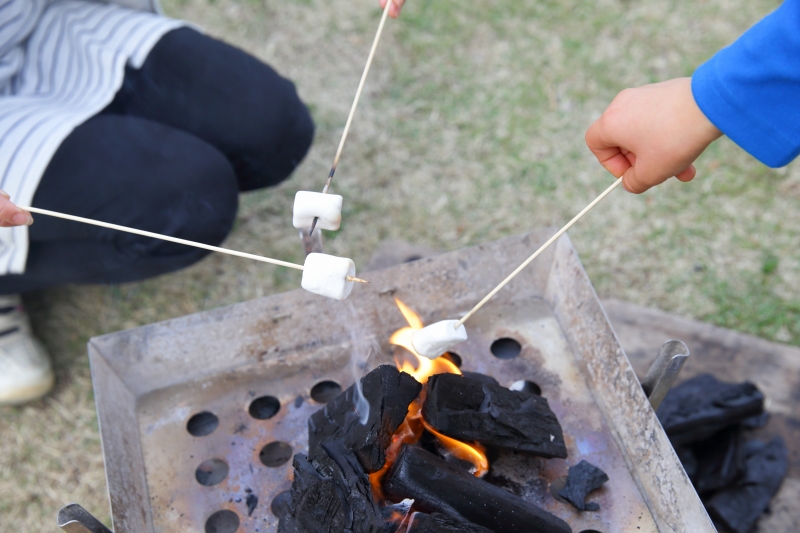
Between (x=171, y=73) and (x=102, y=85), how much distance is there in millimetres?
237

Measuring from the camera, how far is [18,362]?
7.94 ft

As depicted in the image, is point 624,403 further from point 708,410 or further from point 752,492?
point 752,492

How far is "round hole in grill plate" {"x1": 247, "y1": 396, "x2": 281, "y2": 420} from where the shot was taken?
1.67m

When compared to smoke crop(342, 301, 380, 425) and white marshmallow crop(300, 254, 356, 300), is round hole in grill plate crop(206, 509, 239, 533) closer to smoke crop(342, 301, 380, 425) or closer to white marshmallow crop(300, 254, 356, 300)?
smoke crop(342, 301, 380, 425)

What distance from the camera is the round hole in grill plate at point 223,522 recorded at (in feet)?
4.79

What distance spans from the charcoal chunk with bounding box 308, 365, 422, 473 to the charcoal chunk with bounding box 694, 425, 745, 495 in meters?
1.04

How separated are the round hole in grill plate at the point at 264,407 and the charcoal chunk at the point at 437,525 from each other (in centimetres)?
54

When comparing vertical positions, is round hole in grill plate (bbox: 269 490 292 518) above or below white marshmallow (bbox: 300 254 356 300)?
below

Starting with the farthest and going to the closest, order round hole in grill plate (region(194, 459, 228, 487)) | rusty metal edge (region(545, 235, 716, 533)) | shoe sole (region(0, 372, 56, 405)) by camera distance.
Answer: shoe sole (region(0, 372, 56, 405)) < round hole in grill plate (region(194, 459, 228, 487)) < rusty metal edge (region(545, 235, 716, 533))

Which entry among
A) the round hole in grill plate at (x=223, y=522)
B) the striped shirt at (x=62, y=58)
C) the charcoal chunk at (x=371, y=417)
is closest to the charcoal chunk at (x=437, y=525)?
the charcoal chunk at (x=371, y=417)

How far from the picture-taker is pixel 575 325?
172 cm

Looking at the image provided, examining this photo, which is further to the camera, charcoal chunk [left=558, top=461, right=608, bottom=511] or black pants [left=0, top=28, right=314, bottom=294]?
black pants [left=0, top=28, right=314, bottom=294]

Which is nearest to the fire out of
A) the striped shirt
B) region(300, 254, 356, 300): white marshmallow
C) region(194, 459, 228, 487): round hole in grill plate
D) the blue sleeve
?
region(300, 254, 356, 300): white marshmallow

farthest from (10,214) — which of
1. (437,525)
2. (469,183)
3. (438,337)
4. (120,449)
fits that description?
(469,183)
